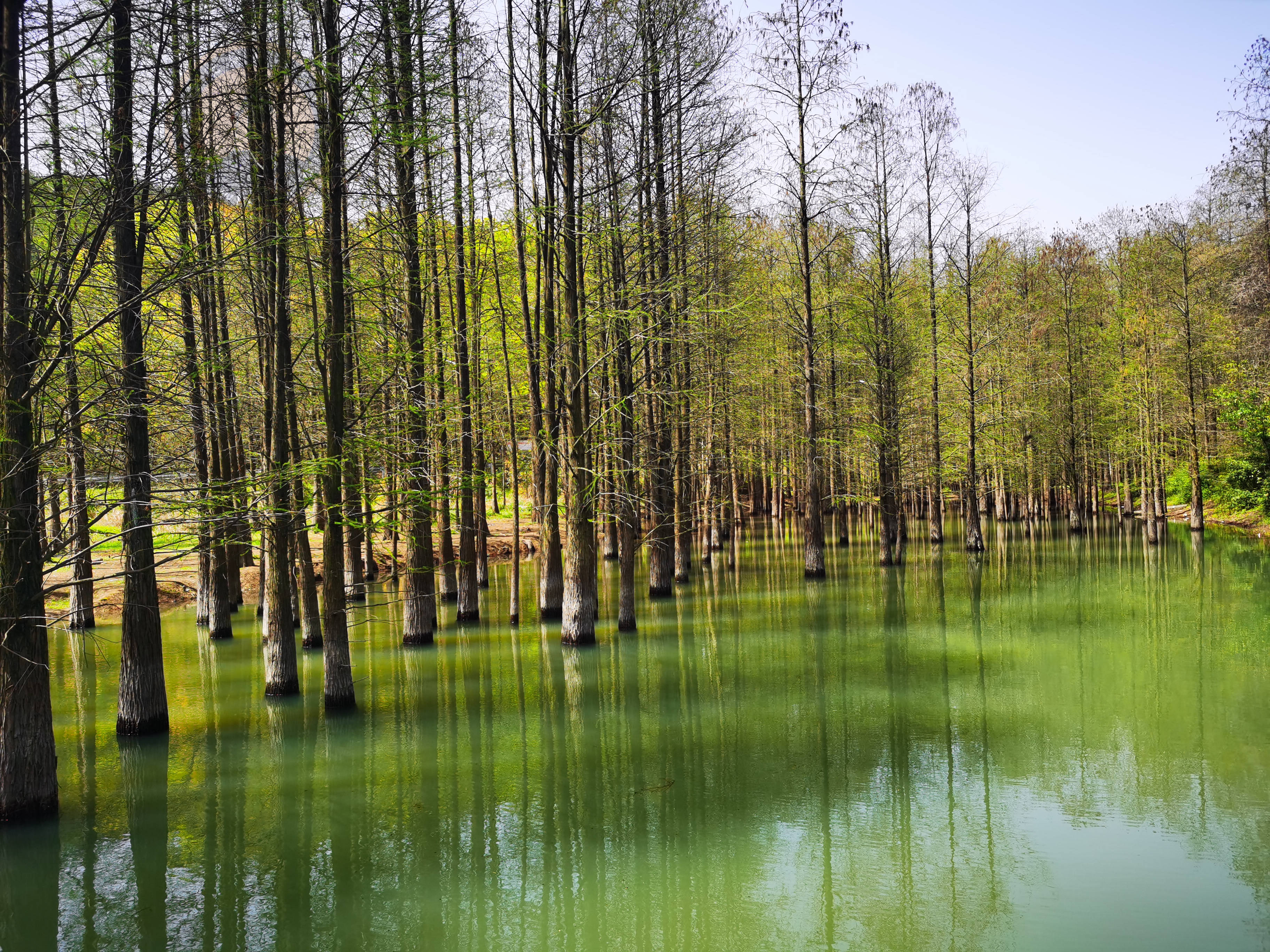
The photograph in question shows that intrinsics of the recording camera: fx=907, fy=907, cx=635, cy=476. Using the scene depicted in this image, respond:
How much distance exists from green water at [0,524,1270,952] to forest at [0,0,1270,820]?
4.69 ft

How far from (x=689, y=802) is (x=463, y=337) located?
12.5 metres

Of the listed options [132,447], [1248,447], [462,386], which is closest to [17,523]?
[132,447]

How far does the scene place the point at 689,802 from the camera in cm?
894

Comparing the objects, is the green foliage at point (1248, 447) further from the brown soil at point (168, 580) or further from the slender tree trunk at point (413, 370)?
the slender tree trunk at point (413, 370)

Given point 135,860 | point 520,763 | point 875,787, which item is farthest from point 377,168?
point 875,787

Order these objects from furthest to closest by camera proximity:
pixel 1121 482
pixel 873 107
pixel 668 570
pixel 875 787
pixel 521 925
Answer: pixel 1121 482 → pixel 873 107 → pixel 668 570 → pixel 875 787 → pixel 521 925

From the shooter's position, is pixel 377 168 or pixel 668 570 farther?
pixel 668 570

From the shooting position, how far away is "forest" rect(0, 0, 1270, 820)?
9297mm

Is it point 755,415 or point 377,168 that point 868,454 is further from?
point 377,168

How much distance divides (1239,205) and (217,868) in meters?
41.3

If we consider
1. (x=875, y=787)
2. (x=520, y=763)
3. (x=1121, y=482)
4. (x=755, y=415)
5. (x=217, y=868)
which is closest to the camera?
(x=217, y=868)

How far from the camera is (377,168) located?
16531 millimetres

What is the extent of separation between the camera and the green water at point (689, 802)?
651 centimetres

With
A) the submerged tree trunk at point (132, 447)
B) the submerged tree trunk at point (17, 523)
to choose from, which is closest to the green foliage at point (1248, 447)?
the submerged tree trunk at point (132, 447)
